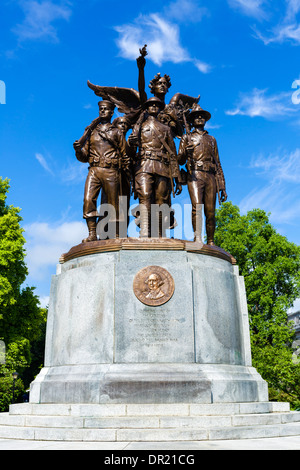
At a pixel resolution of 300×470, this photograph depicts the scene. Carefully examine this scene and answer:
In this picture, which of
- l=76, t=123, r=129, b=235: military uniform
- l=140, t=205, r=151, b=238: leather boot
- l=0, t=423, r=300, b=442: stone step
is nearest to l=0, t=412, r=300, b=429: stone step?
l=0, t=423, r=300, b=442: stone step

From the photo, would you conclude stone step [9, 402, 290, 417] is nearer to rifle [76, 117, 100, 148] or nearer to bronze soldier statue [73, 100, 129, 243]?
bronze soldier statue [73, 100, 129, 243]

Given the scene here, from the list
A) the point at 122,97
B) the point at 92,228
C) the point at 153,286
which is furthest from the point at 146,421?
the point at 122,97

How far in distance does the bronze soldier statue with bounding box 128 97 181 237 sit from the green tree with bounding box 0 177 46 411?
14.4m

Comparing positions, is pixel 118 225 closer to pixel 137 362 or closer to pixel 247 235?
pixel 137 362

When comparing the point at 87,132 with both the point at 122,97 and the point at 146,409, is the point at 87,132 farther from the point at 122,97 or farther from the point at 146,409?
the point at 146,409

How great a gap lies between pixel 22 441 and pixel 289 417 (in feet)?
14.9

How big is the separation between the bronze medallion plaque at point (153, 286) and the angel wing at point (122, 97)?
19.3ft

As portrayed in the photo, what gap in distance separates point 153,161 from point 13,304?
16260 millimetres

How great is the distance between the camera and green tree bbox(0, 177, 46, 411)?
23997 mm

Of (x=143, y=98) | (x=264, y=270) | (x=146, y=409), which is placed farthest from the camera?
(x=264, y=270)

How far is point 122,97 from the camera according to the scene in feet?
44.7

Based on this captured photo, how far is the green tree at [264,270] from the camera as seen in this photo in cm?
2595

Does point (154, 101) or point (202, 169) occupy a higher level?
point (154, 101)
